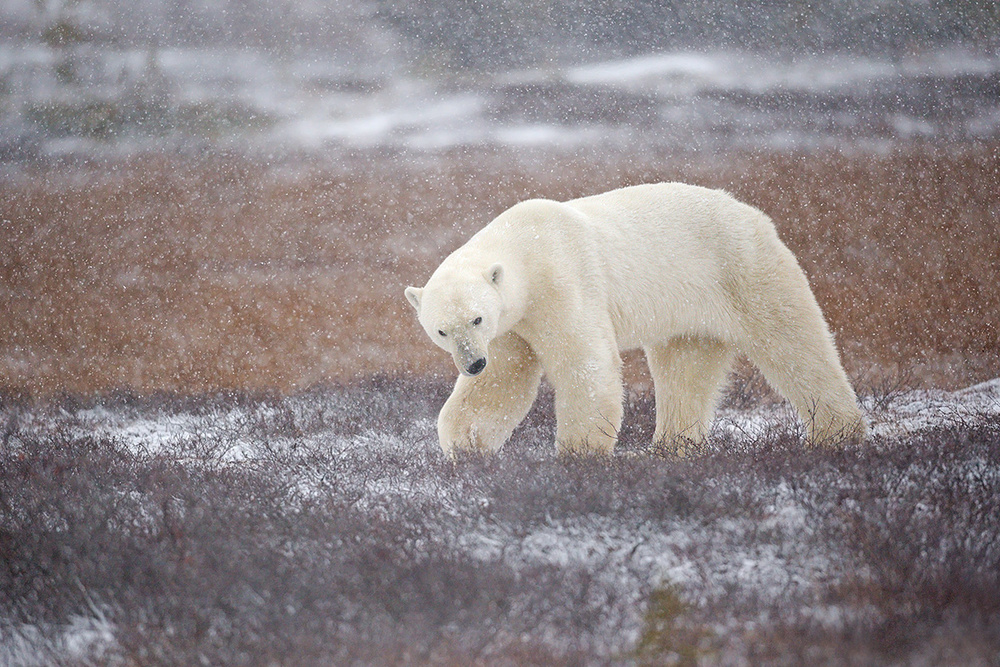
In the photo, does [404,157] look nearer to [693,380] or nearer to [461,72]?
[461,72]

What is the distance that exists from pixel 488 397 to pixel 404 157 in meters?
5.39

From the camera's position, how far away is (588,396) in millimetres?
3691

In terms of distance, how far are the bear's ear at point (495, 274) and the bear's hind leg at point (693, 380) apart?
61.0 inches

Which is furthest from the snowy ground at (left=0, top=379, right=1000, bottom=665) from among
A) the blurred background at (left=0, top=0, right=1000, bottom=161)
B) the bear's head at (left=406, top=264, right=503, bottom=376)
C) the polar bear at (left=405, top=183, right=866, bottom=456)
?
the blurred background at (left=0, top=0, right=1000, bottom=161)

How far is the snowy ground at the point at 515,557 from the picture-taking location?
2.06 m

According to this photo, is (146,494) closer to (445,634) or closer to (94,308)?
(445,634)

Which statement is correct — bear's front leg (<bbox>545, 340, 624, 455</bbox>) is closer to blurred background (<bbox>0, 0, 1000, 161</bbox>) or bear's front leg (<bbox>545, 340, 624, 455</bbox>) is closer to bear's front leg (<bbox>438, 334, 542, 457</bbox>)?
bear's front leg (<bbox>438, 334, 542, 457</bbox>)

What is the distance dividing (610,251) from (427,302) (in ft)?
3.54

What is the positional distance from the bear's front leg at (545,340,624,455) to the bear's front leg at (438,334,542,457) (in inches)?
15.1

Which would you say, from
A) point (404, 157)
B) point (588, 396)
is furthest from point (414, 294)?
point (404, 157)

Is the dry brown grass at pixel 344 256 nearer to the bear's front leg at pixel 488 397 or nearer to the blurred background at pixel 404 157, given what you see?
the blurred background at pixel 404 157

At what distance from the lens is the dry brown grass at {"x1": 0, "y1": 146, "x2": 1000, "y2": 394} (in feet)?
23.9

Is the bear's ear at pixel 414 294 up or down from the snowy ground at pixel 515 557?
up

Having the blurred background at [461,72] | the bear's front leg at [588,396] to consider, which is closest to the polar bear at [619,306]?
the bear's front leg at [588,396]
